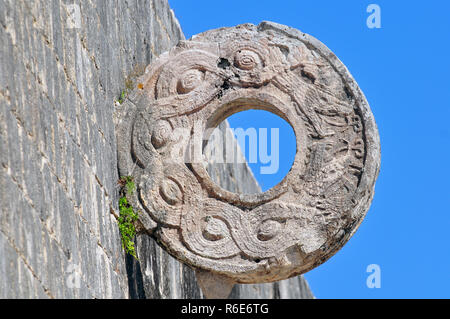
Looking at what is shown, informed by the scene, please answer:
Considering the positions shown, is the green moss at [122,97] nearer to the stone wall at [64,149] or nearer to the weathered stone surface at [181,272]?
the stone wall at [64,149]

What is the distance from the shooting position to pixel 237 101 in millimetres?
6730

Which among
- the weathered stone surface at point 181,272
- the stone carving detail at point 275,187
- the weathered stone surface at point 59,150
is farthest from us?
the weathered stone surface at point 181,272

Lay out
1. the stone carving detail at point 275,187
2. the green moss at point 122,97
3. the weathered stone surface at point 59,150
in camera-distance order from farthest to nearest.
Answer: the green moss at point 122,97 → the stone carving detail at point 275,187 → the weathered stone surface at point 59,150

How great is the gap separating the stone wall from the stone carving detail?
30 centimetres

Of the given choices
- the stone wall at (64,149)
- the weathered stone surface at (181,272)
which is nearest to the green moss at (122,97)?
the stone wall at (64,149)

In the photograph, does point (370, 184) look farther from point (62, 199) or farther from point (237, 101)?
point (62, 199)

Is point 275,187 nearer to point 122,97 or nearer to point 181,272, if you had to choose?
point 122,97

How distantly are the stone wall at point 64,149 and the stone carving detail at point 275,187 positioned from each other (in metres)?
0.30

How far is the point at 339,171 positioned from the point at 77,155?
1.78 m

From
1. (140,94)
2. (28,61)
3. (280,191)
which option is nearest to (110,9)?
(140,94)

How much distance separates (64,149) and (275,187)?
1740 mm

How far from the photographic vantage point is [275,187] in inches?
258

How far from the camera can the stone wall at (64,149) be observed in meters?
4.43
